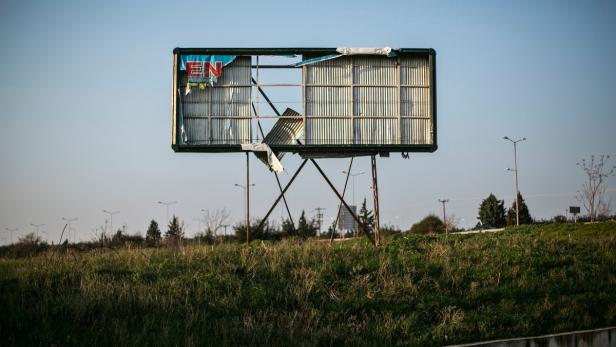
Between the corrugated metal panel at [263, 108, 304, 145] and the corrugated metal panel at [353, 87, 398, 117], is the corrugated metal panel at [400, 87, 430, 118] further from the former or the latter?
the corrugated metal panel at [263, 108, 304, 145]

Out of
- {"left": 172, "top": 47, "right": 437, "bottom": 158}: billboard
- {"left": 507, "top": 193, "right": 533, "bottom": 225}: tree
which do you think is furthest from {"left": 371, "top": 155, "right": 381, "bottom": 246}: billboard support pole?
{"left": 507, "top": 193, "right": 533, "bottom": 225}: tree

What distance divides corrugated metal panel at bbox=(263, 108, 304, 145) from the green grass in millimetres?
4279

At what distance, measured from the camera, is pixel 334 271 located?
17.8 metres

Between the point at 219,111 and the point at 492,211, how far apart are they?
69590 mm

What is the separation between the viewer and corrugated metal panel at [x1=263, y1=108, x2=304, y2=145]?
23719 mm

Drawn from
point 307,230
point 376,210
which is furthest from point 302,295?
point 307,230

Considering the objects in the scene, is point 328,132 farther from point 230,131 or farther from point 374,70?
point 230,131

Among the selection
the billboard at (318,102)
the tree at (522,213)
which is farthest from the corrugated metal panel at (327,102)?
the tree at (522,213)

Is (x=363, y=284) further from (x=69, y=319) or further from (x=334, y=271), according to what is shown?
(x=69, y=319)

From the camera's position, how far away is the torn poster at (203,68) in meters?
23.5

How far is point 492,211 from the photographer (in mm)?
88000

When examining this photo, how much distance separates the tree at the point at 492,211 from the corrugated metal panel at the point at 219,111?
6617cm

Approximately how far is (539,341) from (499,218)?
76443mm

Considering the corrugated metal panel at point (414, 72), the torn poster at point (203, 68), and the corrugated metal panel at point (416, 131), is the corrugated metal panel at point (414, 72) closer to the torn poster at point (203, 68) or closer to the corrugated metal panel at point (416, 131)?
the corrugated metal panel at point (416, 131)
